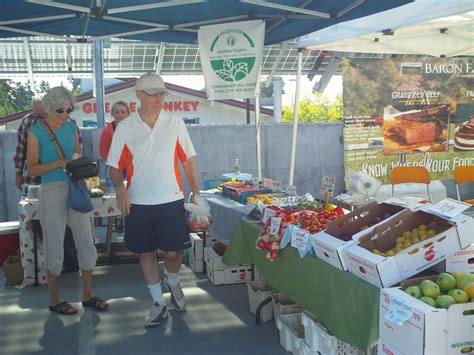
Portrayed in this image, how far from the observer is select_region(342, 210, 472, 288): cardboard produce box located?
2348 millimetres

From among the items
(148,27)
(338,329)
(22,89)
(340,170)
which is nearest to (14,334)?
(338,329)

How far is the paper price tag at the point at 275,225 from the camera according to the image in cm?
331

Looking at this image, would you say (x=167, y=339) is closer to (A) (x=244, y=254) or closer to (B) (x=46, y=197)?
(A) (x=244, y=254)

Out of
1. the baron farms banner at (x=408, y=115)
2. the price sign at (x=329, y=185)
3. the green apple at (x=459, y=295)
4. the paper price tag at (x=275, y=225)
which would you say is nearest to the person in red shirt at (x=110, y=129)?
the price sign at (x=329, y=185)

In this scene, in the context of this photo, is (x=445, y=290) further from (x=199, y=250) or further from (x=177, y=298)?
(x=199, y=250)

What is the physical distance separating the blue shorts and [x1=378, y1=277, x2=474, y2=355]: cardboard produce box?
1743 mm

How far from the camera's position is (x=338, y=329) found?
2.59m

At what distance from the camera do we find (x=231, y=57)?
4.73 m

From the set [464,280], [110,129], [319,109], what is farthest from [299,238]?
[319,109]

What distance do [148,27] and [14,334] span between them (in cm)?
285

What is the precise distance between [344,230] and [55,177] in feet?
6.98

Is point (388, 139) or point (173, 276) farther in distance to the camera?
point (388, 139)

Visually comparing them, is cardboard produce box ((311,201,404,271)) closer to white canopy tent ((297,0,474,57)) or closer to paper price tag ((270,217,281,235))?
paper price tag ((270,217,281,235))

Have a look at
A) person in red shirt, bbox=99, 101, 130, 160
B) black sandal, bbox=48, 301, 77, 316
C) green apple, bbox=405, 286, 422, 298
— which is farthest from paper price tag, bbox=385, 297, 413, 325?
person in red shirt, bbox=99, 101, 130, 160
